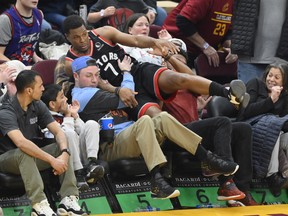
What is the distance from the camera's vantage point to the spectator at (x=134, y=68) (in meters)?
9.17

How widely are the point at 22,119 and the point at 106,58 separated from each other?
1.49 m

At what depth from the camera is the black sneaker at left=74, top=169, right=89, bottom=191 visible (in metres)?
8.46

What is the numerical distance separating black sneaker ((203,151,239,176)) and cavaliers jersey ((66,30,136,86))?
136 cm

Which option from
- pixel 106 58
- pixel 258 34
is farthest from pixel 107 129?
pixel 258 34

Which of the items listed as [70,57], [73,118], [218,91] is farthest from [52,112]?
[218,91]

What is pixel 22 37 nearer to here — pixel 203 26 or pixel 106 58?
pixel 106 58

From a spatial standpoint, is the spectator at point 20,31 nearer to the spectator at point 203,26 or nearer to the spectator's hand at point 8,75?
the spectator's hand at point 8,75

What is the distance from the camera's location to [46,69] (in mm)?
9609

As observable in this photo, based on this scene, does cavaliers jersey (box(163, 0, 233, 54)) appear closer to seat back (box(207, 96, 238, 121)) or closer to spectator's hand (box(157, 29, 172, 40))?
spectator's hand (box(157, 29, 172, 40))

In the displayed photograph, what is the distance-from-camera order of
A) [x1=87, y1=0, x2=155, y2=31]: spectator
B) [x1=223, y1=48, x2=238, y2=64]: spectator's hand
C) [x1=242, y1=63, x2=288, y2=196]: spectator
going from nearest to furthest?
[x1=242, y1=63, x2=288, y2=196]: spectator, [x1=223, y1=48, x2=238, y2=64]: spectator's hand, [x1=87, y1=0, x2=155, y2=31]: spectator

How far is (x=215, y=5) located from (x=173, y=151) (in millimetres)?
2467

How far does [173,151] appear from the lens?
9.16m

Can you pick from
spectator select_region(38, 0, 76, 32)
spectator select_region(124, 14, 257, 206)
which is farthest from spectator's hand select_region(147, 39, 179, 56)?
spectator select_region(38, 0, 76, 32)

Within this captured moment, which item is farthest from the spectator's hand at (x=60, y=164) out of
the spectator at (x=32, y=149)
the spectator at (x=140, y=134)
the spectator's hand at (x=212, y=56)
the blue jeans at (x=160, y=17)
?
the blue jeans at (x=160, y=17)
